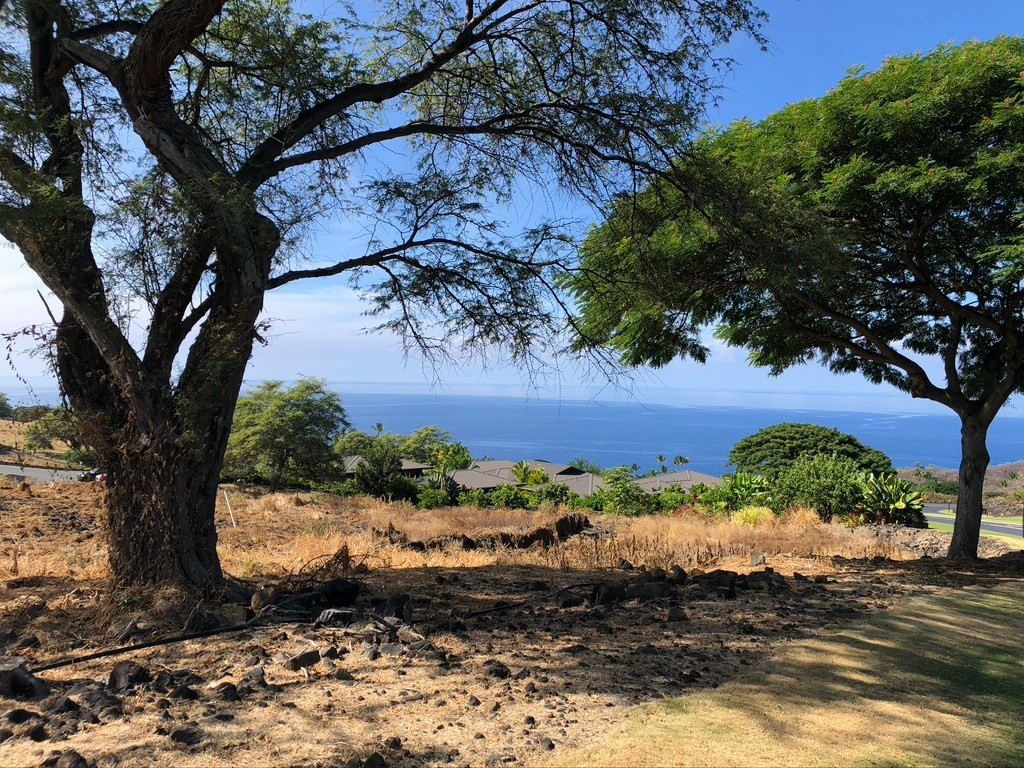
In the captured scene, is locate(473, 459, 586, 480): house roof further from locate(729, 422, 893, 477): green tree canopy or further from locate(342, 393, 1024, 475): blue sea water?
locate(342, 393, 1024, 475): blue sea water

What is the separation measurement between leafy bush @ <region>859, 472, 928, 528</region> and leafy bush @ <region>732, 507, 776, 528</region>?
6.75 ft

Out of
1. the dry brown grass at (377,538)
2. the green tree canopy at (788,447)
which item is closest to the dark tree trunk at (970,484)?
the dry brown grass at (377,538)

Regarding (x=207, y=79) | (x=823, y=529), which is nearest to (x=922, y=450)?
(x=823, y=529)

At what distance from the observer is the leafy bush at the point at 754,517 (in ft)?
53.3

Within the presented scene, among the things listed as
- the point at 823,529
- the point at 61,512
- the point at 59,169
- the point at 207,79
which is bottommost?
the point at 61,512

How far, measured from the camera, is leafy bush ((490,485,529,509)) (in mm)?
21891

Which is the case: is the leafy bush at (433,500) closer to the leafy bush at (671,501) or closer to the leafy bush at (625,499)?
the leafy bush at (625,499)

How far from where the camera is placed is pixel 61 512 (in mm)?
13086

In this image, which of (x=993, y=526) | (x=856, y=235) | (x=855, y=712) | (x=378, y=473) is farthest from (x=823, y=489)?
(x=378, y=473)

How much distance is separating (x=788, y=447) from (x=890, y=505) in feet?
62.6

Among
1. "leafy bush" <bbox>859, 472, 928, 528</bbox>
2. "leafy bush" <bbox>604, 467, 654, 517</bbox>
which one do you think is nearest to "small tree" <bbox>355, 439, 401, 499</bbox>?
"leafy bush" <bbox>604, 467, 654, 517</bbox>

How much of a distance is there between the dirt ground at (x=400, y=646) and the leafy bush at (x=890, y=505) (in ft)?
19.5

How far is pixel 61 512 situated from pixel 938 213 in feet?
47.4

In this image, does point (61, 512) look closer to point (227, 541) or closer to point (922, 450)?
point (227, 541)
